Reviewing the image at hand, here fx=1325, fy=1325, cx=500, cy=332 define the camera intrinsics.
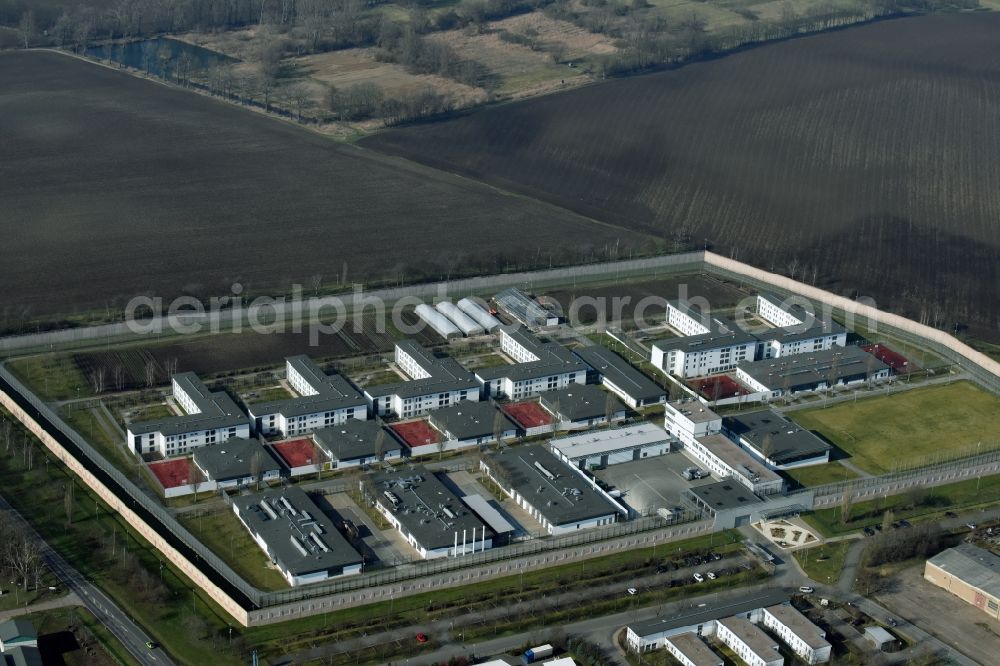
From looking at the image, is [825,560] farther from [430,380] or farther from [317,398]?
[317,398]

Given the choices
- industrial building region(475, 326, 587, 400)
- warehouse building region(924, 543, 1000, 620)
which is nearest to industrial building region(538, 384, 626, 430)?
industrial building region(475, 326, 587, 400)

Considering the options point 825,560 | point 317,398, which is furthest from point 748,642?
point 317,398

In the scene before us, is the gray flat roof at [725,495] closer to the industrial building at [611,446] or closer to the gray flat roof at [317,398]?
the industrial building at [611,446]

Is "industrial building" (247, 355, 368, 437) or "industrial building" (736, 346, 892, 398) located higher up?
"industrial building" (736, 346, 892, 398)

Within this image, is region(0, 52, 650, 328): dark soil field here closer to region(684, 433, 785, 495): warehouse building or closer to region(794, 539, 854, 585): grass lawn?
region(684, 433, 785, 495): warehouse building

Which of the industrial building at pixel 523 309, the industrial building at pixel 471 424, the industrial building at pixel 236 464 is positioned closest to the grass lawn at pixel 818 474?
the industrial building at pixel 471 424
